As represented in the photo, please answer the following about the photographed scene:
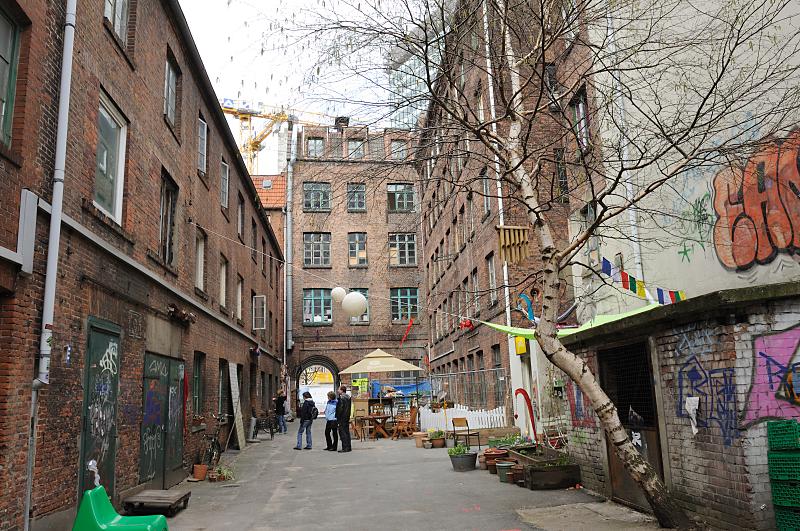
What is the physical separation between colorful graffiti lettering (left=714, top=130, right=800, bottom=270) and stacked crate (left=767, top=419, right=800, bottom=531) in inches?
163

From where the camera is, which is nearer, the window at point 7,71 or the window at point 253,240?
the window at point 7,71

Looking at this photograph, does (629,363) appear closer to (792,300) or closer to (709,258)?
(792,300)

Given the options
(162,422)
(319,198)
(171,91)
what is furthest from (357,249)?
(319,198)

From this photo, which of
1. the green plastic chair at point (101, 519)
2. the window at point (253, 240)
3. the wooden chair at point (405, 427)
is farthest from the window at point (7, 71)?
the wooden chair at point (405, 427)

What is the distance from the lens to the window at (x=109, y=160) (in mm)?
9258

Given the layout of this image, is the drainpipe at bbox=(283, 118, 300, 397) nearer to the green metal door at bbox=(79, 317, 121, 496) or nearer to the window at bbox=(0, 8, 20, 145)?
the green metal door at bbox=(79, 317, 121, 496)

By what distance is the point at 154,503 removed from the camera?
9.02 meters

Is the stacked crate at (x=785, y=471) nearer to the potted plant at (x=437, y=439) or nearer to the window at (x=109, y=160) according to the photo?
the window at (x=109, y=160)

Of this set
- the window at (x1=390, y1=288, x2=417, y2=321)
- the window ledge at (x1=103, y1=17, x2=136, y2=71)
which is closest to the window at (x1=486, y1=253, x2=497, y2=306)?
the window ledge at (x1=103, y1=17, x2=136, y2=71)

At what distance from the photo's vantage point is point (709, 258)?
11.2 meters

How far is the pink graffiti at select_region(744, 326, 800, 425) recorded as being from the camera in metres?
6.15

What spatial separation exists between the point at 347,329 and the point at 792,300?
32928mm

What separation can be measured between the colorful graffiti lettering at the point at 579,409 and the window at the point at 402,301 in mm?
28294

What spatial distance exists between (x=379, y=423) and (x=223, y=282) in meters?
7.70
